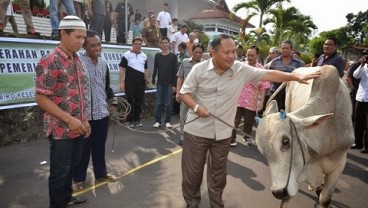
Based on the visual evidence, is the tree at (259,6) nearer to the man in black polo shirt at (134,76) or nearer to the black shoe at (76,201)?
the man in black polo shirt at (134,76)

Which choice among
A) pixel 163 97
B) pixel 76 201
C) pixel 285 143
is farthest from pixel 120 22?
pixel 285 143

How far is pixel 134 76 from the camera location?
305 inches

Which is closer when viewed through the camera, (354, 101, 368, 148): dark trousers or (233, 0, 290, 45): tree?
(354, 101, 368, 148): dark trousers

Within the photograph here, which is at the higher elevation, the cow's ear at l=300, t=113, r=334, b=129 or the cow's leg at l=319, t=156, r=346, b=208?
the cow's ear at l=300, t=113, r=334, b=129

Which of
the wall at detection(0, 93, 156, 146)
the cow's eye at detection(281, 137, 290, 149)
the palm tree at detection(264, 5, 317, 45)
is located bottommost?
the wall at detection(0, 93, 156, 146)

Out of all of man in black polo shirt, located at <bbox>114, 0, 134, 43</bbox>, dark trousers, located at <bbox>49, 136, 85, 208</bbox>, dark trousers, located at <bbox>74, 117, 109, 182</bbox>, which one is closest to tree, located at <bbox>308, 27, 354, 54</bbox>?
man in black polo shirt, located at <bbox>114, 0, 134, 43</bbox>

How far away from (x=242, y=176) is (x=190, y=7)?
69.6 ft


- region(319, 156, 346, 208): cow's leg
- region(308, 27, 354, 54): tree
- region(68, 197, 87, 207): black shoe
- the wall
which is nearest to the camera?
region(319, 156, 346, 208): cow's leg

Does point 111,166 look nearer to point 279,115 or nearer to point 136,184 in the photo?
point 136,184

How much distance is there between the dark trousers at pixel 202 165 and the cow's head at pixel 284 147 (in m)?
0.61

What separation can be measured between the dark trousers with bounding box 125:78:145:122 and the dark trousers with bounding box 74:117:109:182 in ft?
11.8

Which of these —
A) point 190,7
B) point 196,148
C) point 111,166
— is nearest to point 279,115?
point 196,148

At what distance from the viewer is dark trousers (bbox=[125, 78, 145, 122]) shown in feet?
25.8

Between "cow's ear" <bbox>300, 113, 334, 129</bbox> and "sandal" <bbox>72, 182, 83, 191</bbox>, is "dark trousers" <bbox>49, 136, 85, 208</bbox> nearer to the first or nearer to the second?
"sandal" <bbox>72, 182, 83, 191</bbox>
